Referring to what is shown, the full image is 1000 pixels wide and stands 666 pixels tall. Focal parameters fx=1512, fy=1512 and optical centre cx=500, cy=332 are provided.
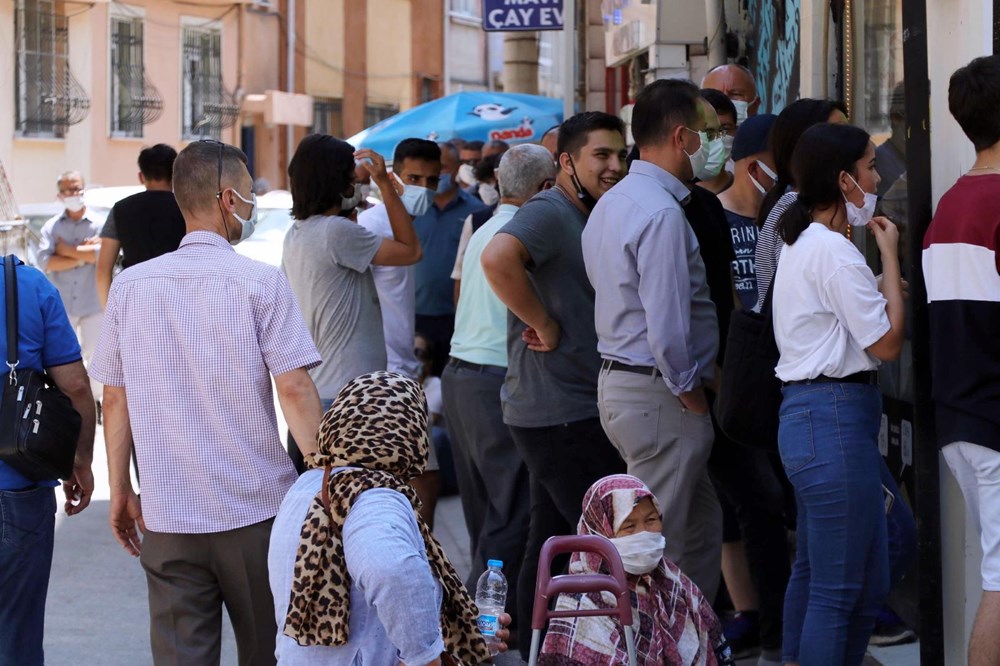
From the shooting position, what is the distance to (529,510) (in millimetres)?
6496

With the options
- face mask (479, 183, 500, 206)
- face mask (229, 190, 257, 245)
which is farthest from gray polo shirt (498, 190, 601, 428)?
face mask (479, 183, 500, 206)

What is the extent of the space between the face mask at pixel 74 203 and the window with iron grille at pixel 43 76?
15890 mm

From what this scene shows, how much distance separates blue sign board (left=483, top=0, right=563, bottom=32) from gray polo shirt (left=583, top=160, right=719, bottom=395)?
8613 millimetres

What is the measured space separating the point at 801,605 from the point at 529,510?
1742 mm

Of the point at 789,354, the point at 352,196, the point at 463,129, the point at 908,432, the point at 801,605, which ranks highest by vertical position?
the point at 463,129

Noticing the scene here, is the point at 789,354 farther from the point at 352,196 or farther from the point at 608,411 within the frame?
the point at 352,196

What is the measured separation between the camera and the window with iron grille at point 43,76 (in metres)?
28.0

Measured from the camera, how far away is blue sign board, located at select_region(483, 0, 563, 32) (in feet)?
45.2

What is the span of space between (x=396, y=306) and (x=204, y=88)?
26.9 meters

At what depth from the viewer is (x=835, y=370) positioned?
4.60 m

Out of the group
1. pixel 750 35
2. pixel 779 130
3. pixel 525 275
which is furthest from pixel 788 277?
pixel 750 35

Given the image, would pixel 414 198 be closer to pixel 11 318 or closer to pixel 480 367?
pixel 480 367

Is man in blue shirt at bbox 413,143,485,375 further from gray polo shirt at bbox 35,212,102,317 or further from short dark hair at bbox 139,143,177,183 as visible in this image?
gray polo shirt at bbox 35,212,102,317

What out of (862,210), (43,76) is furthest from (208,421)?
(43,76)
